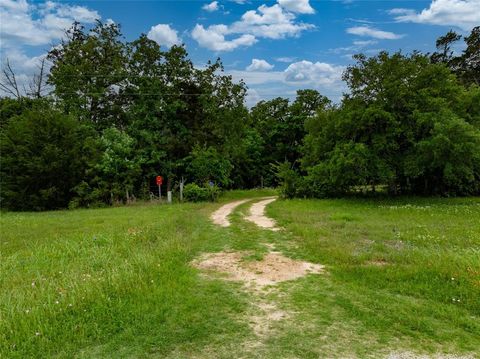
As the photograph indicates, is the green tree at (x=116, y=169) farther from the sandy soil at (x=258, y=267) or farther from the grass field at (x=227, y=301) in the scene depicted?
the sandy soil at (x=258, y=267)

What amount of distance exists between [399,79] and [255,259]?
17.2 metres

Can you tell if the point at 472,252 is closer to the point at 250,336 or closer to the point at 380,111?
the point at 250,336

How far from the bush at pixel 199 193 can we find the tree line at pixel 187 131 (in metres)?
2.36

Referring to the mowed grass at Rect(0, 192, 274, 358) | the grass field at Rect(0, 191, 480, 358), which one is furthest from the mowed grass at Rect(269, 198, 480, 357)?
the mowed grass at Rect(0, 192, 274, 358)

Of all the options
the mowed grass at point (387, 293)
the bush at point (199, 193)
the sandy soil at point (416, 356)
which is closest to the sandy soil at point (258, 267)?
the mowed grass at point (387, 293)

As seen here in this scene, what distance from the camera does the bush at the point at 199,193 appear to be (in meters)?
26.1

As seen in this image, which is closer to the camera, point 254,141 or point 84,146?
point 84,146

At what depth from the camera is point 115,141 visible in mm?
26469

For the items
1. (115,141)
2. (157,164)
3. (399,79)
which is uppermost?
(399,79)

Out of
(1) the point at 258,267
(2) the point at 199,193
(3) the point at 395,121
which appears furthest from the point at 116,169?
(1) the point at 258,267

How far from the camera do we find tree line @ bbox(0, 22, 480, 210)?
20.7 m

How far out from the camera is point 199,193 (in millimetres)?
26047

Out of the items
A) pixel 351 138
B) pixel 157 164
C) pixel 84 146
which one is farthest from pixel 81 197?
pixel 351 138

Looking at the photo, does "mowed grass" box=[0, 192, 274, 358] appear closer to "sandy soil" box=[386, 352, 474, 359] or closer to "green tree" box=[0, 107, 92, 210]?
"sandy soil" box=[386, 352, 474, 359]
